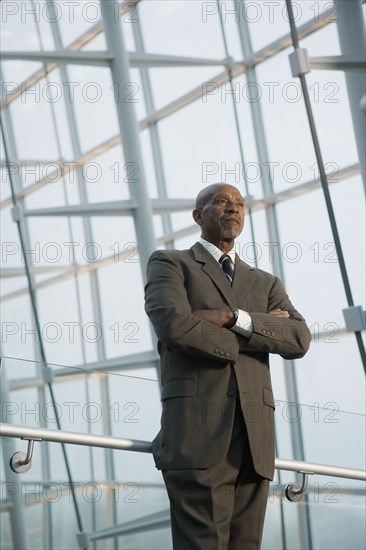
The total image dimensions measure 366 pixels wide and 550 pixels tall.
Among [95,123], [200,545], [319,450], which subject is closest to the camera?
[200,545]

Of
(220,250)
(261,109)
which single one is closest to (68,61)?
(261,109)

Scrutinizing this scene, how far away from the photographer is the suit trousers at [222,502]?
3322 mm

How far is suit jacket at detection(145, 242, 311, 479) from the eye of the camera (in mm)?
3388

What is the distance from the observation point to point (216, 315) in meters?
3.53

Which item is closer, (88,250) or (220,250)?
(220,250)

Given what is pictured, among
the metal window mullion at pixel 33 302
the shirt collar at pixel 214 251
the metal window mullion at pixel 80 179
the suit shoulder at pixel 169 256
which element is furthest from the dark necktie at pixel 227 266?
the metal window mullion at pixel 80 179

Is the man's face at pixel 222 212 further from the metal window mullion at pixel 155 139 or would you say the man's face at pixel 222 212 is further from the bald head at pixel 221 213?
the metal window mullion at pixel 155 139

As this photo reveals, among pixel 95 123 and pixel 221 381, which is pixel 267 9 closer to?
pixel 95 123

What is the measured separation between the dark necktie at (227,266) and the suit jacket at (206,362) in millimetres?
40

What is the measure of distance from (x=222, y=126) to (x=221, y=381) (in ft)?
23.7

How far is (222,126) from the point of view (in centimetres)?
1045

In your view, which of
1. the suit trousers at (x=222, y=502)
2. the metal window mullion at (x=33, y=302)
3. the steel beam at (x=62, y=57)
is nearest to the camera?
the suit trousers at (x=222, y=502)

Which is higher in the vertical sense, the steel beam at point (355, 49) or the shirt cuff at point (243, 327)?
the steel beam at point (355, 49)

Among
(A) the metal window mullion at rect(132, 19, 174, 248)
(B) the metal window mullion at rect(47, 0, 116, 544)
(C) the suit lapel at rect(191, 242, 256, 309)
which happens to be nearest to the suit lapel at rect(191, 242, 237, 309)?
(C) the suit lapel at rect(191, 242, 256, 309)
